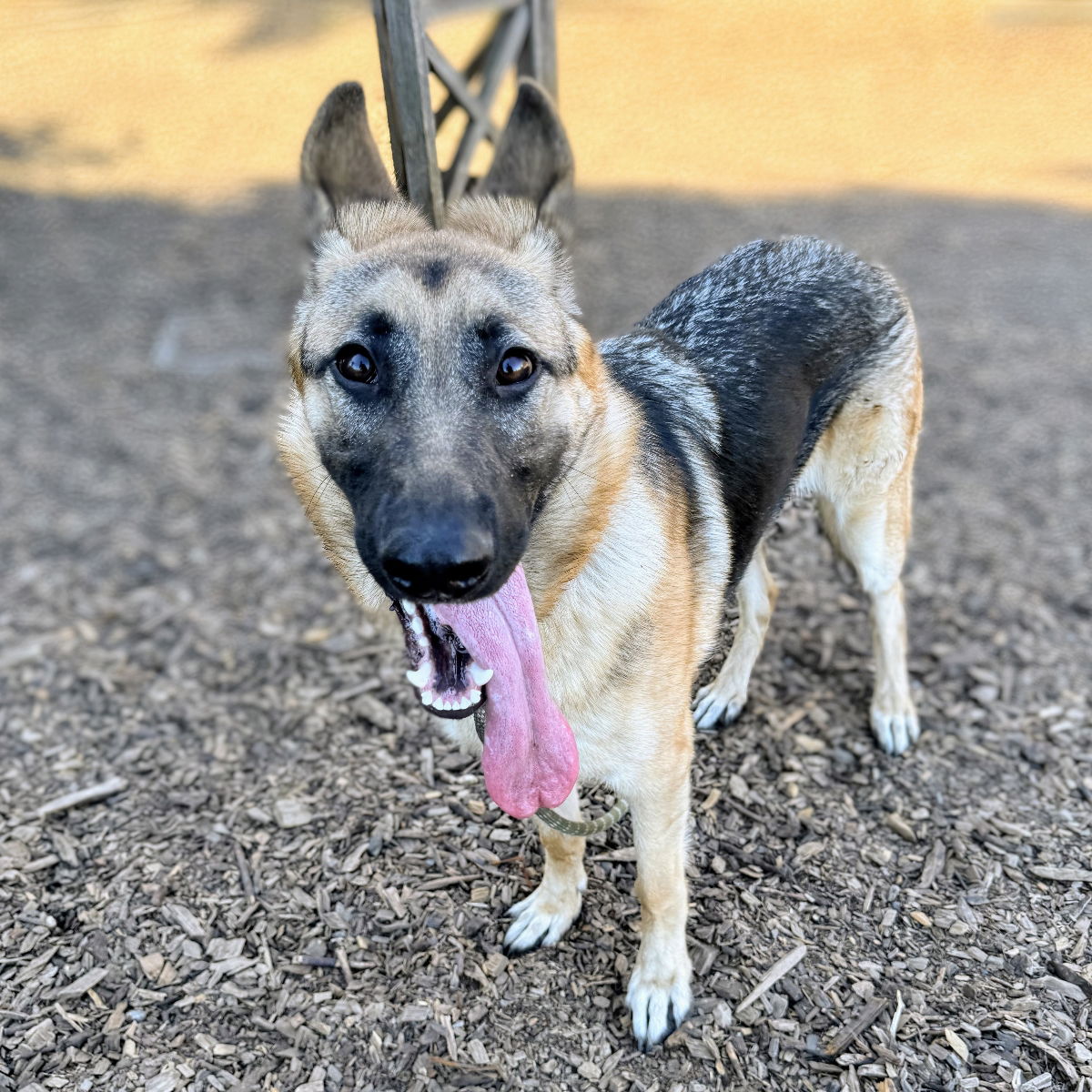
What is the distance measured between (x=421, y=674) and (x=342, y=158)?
5.09 ft

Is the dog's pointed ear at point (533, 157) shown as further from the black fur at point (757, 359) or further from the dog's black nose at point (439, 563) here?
the dog's black nose at point (439, 563)

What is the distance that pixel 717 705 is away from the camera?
377cm

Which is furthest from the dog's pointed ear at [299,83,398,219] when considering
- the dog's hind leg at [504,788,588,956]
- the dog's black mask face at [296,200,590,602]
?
the dog's hind leg at [504,788,588,956]

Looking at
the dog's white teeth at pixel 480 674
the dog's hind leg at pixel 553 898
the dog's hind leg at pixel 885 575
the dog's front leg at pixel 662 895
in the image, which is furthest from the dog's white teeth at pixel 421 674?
the dog's hind leg at pixel 885 575

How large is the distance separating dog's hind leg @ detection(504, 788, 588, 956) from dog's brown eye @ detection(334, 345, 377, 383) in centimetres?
147

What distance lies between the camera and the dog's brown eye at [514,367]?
2355 millimetres

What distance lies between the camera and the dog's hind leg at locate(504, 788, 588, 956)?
2.93 m

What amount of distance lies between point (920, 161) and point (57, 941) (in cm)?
1085

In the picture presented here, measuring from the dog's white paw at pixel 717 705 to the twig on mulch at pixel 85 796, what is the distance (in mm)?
2326

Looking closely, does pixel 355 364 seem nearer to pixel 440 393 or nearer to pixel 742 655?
pixel 440 393

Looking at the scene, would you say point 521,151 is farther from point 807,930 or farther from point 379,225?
point 807,930

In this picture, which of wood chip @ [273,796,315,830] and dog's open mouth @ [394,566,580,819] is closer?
dog's open mouth @ [394,566,580,819]

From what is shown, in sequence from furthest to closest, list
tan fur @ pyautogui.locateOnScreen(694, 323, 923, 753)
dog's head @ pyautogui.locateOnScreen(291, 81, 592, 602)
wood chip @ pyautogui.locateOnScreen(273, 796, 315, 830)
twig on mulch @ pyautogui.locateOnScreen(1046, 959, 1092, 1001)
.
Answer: tan fur @ pyautogui.locateOnScreen(694, 323, 923, 753)
wood chip @ pyautogui.locateOnScreen(273, 796, 315, 830)
twig on mulch @ pyautogui.locateOnScreen(1046, 959, 1092, 1001)
dog's head @ pyautogui.locateOnScreen(291, 81, 592, 602)

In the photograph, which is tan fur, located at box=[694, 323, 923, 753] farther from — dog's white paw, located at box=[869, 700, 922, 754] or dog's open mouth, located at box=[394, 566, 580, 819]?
dog's open mouth, located at box=[394, 566, 580, 819]
